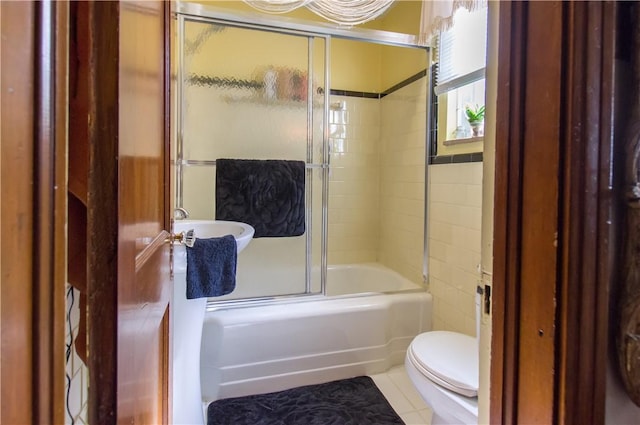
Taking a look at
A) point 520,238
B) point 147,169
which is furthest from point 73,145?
point 520,238

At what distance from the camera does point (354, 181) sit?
10.0ft

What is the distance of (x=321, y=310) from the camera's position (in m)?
2.12

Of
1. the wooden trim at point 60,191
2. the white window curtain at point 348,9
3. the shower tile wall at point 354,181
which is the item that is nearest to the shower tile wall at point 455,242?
the shower tile wall at point 354,181

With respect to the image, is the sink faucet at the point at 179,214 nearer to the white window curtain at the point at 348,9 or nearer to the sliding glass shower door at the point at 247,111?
the sliding glass shower door at the point at 247,111

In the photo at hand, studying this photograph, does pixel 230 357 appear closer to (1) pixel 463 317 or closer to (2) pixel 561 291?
(1) pixel 463 317

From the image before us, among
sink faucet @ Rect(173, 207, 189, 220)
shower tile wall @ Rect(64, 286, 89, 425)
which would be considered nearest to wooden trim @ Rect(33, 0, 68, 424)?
shower tile wall @ Rect(64, 286, 89, 425)

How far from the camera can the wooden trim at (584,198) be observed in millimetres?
496

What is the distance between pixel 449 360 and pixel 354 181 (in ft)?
5.95

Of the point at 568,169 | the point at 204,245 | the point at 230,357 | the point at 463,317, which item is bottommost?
the point at 230,357

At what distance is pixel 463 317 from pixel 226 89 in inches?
80.2

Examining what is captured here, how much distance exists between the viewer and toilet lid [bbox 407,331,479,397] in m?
1.35

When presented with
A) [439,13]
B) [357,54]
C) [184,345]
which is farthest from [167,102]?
[357,54]

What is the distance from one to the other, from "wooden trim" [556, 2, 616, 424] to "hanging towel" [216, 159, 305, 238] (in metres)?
1.86

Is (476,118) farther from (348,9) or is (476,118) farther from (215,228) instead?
(215,228)
